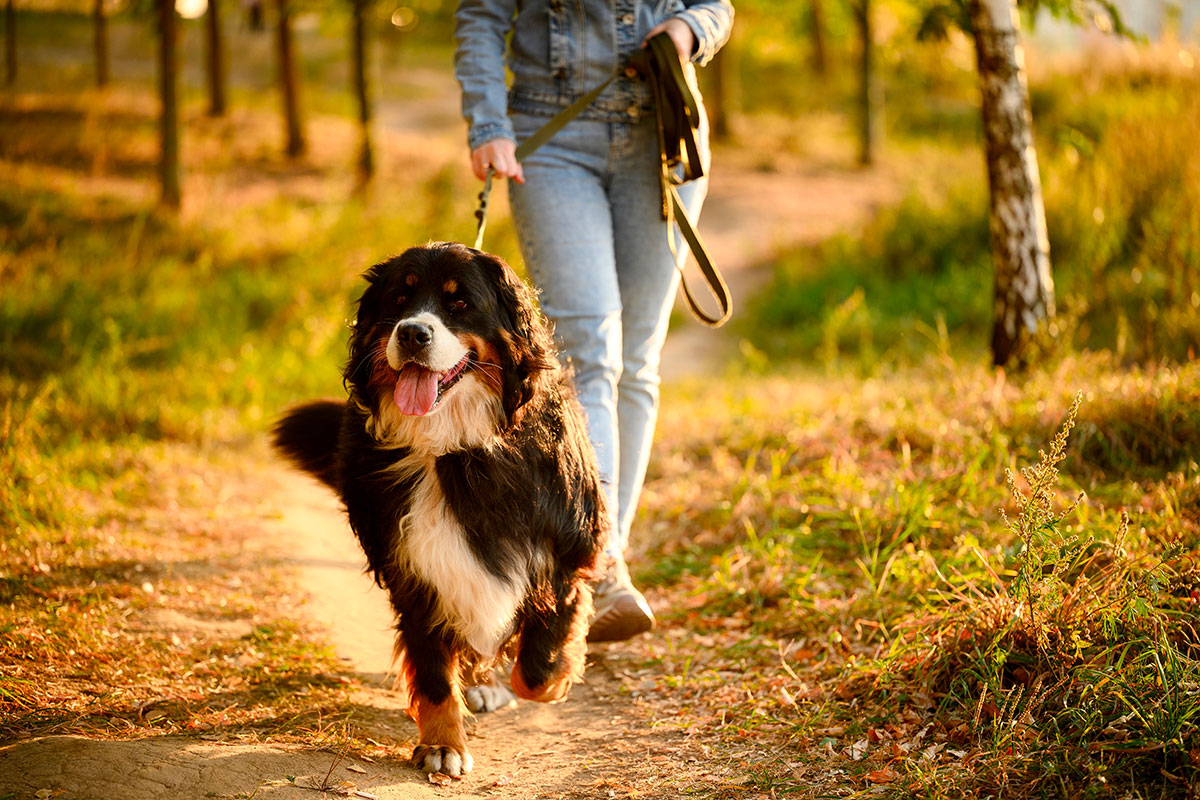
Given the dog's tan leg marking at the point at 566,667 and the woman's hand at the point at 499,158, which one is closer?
the dog's tan leg marking at the point at 566,667

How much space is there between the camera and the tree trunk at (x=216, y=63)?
49.0 feet

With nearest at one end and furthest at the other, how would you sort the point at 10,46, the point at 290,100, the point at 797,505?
the point at 797,505 → the point at 10,46 → the point at 290,100

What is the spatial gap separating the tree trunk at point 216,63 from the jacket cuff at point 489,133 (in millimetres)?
12714

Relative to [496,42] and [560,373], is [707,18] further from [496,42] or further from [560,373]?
[560,373]

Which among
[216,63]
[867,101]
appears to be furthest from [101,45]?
[867,101]

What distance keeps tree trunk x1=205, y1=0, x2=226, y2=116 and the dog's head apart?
13268 millimetres

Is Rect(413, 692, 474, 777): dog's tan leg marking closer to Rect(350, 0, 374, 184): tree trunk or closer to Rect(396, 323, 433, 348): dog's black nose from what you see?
Rect(396, 323, 433, 348): dog's black nose

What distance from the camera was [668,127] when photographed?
327 cm

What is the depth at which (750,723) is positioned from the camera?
115 inches

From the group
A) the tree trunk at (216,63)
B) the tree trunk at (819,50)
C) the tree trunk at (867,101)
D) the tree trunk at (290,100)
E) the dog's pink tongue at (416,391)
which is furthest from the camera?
the tree trunk at (819,50)

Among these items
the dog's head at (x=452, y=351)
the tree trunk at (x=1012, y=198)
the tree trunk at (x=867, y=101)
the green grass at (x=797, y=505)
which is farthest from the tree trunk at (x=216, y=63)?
the dog's head at (x=452, y=351)

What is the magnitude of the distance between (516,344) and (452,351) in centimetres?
21

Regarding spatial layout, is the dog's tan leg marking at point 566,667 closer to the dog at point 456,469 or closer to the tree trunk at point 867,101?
the dog at point 456,469

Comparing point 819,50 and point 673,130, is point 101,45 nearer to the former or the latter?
point 673,130
